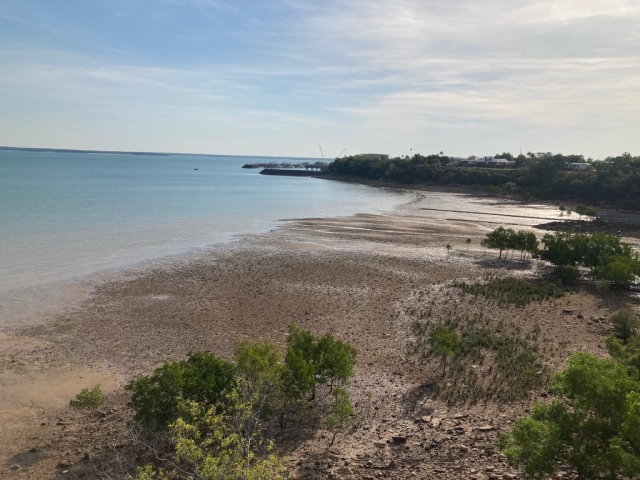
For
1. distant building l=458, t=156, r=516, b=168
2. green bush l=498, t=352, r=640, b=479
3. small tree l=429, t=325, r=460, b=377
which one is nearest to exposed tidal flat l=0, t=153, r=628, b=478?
small tree l=429, t=325, r=460, b=377

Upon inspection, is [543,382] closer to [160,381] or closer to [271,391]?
[271,391]

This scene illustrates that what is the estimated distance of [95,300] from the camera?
1232 inches

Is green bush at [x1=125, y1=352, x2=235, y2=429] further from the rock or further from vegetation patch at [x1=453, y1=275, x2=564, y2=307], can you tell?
vegetation patch at [x1=453, y1=275, x2=564, y2=307]

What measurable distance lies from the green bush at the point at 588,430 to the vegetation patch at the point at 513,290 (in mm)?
19979

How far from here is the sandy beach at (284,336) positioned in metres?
14.9

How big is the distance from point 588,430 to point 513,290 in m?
24.3

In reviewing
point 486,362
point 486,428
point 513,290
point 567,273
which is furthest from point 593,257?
point 486,428

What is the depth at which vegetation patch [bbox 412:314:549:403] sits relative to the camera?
1919 centimetres

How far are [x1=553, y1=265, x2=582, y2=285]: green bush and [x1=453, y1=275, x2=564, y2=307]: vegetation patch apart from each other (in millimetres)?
1321

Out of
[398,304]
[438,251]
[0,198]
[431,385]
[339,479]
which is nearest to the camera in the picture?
[339,479]

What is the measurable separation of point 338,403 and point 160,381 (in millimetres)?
5809

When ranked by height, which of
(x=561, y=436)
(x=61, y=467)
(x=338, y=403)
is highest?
(x=561, y=436)

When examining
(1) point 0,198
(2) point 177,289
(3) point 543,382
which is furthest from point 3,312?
(1) point 0,198

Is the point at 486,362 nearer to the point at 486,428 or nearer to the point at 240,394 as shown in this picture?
the point at 486,428
